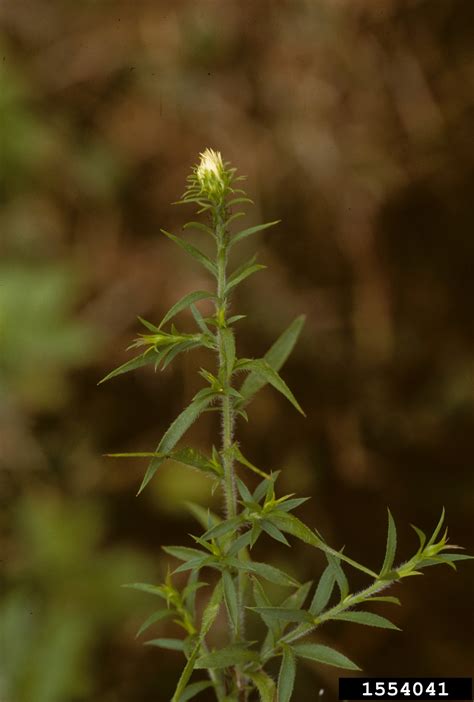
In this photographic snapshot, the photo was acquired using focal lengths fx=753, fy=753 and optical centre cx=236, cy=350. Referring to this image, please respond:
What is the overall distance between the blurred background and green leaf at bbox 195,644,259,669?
1.06 metres

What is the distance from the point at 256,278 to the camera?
2502mm

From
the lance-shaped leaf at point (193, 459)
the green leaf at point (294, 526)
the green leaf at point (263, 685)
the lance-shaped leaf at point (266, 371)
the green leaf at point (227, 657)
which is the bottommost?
the green leaf at point (263, 685)

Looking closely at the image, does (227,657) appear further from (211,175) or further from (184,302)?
(211,175)

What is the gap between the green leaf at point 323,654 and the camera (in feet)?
3.67

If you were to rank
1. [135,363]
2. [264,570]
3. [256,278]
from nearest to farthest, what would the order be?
[135,363]
[264,570]
[256,278]

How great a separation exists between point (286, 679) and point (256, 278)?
157 cm

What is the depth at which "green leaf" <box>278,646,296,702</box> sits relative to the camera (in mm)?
1087

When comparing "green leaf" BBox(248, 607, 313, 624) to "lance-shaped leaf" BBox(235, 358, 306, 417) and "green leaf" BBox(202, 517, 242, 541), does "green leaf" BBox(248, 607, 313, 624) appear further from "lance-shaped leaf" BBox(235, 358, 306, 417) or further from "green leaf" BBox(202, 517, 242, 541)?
"lance-shaped leaf" BBox(235, 358, 306, 417)

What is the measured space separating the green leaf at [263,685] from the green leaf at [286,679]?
0.12 feet

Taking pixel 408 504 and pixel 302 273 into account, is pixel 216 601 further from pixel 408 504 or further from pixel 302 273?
pixel 302 273

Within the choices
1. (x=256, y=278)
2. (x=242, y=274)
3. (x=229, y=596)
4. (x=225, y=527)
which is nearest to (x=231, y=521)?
(x=225, y=527)

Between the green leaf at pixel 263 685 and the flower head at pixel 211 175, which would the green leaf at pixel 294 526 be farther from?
the flower head at pixel 211 175

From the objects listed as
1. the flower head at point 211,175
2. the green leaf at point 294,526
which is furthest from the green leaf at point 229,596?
the flower head at point 211,175

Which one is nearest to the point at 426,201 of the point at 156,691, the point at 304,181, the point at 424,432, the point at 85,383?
the point at 304,181
